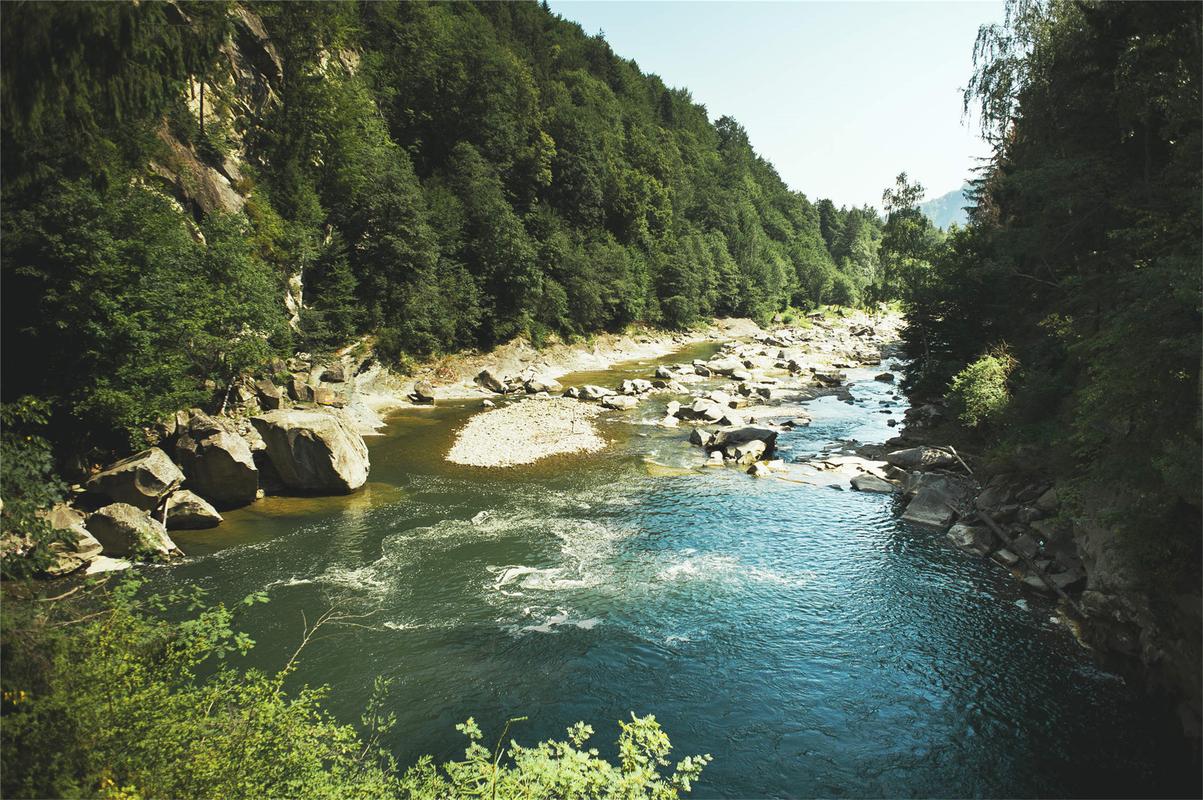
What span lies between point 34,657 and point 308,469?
593 inches

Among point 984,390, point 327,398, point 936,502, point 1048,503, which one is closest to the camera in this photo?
point 1048,503

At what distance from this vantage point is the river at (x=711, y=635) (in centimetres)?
962

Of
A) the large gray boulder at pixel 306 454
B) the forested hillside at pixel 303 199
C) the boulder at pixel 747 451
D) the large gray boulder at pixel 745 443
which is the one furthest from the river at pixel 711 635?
the forested hillside at pixel 303 199

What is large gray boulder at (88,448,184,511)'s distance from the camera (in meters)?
15.8

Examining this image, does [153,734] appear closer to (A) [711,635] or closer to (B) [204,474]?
(A) [711,635]

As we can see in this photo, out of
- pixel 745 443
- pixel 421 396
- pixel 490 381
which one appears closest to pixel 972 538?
pixel 745 443

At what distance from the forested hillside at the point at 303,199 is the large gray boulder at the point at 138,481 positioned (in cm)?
133

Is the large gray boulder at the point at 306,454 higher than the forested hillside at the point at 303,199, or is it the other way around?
the forested hillside at the point at 303,199

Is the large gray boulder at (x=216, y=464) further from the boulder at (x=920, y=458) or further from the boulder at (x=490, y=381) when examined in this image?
the boulder at (x=920, y=458)

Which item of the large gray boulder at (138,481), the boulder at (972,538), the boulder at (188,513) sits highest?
the large gray boulder at (138,481)

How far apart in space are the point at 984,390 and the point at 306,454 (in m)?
24.7

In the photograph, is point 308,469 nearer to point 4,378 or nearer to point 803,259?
point 4,378

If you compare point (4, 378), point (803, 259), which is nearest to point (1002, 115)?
point (4, 378)

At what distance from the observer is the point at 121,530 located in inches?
570
